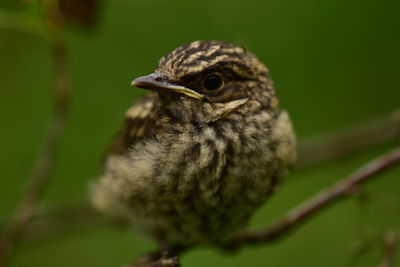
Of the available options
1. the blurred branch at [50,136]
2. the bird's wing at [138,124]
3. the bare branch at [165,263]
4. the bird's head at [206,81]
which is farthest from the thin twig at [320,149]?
the bare branch at [165,263]

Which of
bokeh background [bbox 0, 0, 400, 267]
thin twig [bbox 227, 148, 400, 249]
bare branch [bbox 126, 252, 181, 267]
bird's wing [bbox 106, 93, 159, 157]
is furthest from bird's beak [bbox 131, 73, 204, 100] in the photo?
bokeh background [bbox 0, 0, 400, 267]

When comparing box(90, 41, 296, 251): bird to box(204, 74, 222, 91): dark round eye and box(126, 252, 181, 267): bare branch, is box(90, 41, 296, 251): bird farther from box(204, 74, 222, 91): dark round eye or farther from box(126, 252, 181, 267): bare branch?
box(126, 252, 181, 267): bare branch

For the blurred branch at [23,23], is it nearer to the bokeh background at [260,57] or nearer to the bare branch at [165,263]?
the bokeh background at [260,57]

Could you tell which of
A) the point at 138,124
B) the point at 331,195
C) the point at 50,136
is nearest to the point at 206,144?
the point at 138,124

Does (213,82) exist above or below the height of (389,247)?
above

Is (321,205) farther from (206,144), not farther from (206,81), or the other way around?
(206,81)

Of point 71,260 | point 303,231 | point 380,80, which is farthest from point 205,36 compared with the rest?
point 71,260
